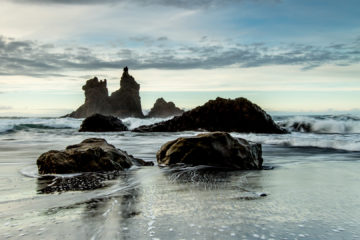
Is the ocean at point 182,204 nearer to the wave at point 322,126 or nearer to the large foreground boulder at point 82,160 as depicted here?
the large foreground boulder at point 82,160

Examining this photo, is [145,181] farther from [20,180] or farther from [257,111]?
[257,111]

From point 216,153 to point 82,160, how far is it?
2.34m

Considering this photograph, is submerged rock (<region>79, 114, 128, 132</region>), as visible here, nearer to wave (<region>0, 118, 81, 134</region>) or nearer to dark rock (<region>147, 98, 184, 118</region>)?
wave (<region>0, 118, 81, 134</region>)

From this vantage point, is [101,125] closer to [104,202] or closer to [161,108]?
[104,202]

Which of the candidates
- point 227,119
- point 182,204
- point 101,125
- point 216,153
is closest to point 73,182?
point 182,204

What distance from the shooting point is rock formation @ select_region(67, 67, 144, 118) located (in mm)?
99088

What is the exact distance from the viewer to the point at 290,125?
2069 centimetres

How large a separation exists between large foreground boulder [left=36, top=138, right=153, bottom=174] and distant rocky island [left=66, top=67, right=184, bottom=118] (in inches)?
3532

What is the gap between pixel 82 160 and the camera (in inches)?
221

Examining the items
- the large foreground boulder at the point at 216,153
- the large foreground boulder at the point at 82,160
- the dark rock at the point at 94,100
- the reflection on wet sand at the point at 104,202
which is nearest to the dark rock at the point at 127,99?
the dark rock at the point at 94,100

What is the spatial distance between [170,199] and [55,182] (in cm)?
189

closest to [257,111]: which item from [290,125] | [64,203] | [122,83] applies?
[290,125]

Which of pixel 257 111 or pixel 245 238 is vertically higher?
pixel 257 111

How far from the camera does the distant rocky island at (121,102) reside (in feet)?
320
